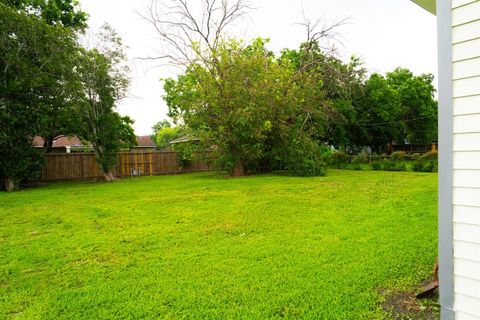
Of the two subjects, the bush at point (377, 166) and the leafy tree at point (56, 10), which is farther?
the bush at point (377, 166)

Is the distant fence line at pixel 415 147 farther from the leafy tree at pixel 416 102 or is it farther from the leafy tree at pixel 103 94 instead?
the leafy tree at pixel 103 94

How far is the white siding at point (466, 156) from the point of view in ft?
6.37

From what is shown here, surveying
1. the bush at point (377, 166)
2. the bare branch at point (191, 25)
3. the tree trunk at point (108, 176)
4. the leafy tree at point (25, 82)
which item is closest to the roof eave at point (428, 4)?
the bare branch at point (191, 25)

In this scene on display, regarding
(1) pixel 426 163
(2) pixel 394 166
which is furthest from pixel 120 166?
(1) pixel 426 163

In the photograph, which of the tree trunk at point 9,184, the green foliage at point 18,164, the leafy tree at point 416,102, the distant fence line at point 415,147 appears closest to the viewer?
the green foliage at point 18,164

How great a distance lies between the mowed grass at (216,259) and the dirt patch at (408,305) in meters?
0.09

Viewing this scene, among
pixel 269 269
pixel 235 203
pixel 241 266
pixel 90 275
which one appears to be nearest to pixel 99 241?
pixel 90 275

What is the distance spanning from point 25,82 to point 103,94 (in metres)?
3.07

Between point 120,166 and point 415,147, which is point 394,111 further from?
point 120,166

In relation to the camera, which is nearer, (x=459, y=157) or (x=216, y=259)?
(x=459, y=157)

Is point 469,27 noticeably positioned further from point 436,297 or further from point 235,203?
point 235,203

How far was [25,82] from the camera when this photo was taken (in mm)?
10883

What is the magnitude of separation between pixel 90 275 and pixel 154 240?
1.24 meters

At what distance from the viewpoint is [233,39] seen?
43.2 ft
